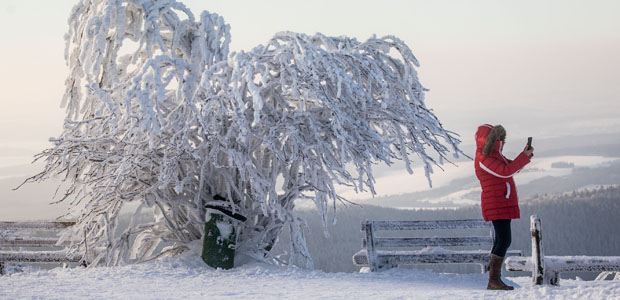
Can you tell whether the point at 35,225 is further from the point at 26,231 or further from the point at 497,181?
the point at 497,181

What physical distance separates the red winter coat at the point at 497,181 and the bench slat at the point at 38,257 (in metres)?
8.59

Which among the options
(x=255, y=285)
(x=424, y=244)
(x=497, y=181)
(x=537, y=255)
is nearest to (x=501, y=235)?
(x=497, y=181)

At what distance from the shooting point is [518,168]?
7906mm

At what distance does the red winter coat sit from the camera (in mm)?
7910

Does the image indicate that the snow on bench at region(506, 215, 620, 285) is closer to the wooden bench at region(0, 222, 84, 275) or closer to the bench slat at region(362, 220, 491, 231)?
the bench slat at region(362, 220, 491, 231)

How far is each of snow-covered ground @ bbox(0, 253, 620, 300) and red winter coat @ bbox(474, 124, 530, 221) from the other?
3.58 feet

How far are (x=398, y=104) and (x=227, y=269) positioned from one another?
164 inches

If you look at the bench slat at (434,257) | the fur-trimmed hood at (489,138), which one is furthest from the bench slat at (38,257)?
the fur-trimmed hood at (489,138)

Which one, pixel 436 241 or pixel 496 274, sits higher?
pixel 436 241

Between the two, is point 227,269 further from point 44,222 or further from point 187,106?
point 44,222

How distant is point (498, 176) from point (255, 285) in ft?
12.4

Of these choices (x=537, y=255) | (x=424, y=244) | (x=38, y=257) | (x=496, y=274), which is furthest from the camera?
(x=38, y=257)

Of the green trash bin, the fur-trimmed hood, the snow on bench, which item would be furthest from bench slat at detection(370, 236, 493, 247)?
the fur-trimmed hood

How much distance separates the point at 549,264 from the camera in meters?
8.75
